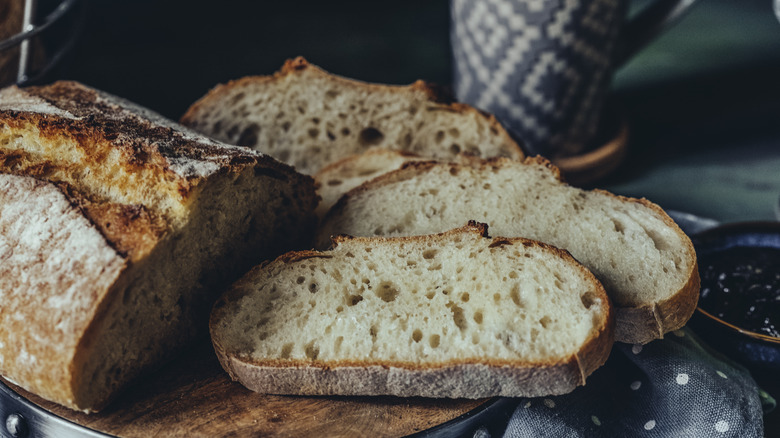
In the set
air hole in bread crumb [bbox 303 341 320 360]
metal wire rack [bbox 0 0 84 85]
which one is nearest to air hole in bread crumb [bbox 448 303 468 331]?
air hole in bread crumb [bbox 303 341 320 360]

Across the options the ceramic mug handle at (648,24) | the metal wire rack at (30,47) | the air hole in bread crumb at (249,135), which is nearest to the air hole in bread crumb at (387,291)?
the air hole in bread crumb at (249,135)

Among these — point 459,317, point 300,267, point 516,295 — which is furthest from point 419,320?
point 300,267

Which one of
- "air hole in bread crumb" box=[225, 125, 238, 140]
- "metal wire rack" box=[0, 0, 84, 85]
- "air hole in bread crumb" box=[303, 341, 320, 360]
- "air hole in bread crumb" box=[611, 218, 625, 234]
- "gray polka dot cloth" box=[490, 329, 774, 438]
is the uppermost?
"metal wire rack" box=[0, 0, 84, 85]

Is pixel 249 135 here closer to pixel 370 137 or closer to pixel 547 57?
pixel 370 137

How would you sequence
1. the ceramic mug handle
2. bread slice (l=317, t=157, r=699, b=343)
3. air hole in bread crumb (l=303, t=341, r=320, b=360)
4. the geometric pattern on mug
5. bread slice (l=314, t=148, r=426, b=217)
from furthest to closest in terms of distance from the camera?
the ceramic mug handle, the geometric pattern on mug, bread slice (l=314, t=148, r=426, b=217), bread slice (l=317, t=157, r=699, b=343), air hole in bread crumb (l=303, t=341, r=320, b=360)

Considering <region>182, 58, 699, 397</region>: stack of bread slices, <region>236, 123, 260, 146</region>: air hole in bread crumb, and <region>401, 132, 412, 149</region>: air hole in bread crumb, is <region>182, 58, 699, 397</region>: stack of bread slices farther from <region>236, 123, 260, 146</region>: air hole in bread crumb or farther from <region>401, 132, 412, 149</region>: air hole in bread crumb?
<region>236, 123, 260, 146</region>: air hole in bread crumb

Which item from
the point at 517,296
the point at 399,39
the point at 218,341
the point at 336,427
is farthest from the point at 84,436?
the point at 399,39
